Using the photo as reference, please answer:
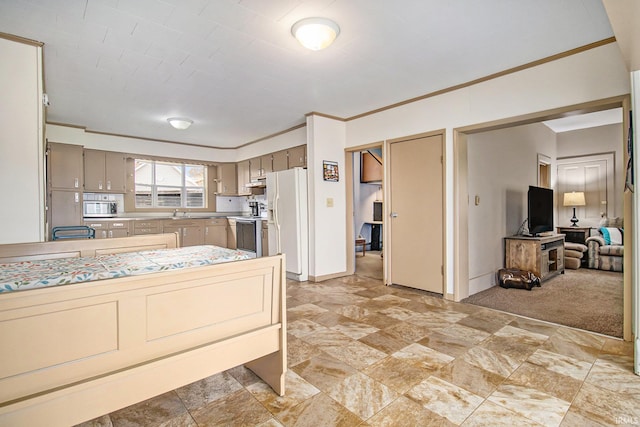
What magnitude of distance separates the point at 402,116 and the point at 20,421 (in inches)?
165

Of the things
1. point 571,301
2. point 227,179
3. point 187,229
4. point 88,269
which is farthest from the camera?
point 227,179

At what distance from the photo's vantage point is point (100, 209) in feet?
19.8

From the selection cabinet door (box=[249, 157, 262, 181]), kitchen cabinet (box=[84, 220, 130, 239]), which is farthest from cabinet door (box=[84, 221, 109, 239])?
cabinet door (box=[249, 157, 262, 181])

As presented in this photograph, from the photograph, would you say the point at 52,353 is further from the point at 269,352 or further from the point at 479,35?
the point at 479,35

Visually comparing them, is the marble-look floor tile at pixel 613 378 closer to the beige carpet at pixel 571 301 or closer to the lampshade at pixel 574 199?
the beige carpet at pixel 571 301

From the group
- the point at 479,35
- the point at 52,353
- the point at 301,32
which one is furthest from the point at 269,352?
the point at 479,35

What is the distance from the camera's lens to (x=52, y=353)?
121 cm

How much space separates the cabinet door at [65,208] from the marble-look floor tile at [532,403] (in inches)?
239

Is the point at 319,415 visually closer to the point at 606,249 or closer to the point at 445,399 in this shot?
the point at 445,399

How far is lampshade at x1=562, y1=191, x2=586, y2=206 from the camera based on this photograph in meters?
6.12

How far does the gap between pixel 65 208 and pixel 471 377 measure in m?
6.00

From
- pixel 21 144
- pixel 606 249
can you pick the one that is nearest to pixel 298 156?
pixel 21 144

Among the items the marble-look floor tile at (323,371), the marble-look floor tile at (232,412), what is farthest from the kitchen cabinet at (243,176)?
the marble-look floor tile at (232,412)

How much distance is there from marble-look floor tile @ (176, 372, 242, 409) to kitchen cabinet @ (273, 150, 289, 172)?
4124 mm
